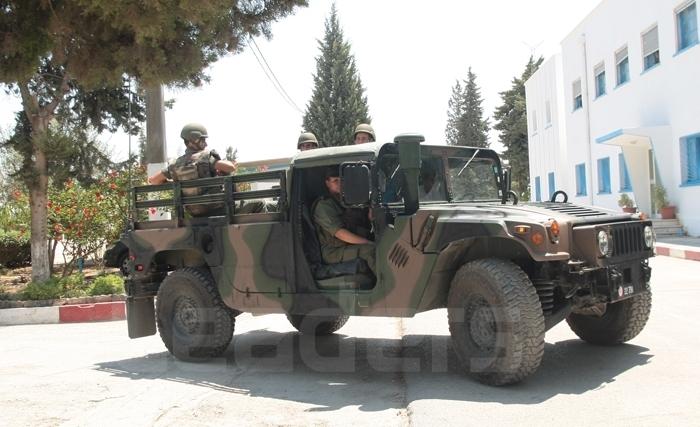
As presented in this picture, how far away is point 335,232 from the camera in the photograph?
5379mm

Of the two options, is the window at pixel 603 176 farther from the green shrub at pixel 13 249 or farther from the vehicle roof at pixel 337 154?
the vehicle roof at pixel 337 154

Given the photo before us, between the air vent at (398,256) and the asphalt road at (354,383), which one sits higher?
the air vent at (398,256)

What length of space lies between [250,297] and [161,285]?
1182mm

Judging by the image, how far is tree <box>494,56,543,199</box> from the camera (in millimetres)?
49750

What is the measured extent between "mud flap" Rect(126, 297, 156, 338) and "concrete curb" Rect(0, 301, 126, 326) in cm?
292

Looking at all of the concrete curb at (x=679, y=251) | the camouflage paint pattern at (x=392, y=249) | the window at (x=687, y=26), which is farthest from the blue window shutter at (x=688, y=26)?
the camouflage paint pattern at (x=392, y=249)

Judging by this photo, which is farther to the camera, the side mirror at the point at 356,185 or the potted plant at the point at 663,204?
the potted plant at the point at 663,204

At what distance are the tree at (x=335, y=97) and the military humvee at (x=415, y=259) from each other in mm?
31982

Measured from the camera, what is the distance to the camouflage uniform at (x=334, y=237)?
5.34m

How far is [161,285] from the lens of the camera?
653cm

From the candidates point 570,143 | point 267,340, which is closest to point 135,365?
point 267,340

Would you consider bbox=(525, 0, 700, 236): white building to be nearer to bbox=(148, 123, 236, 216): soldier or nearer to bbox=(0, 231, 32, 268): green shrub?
bbox=(148, 123, 236, 216): soldier

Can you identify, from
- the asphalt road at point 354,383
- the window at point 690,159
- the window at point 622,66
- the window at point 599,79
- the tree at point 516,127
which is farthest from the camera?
the tree at point 516,127

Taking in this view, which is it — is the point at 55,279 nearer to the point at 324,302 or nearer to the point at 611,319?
the point at 324,302
